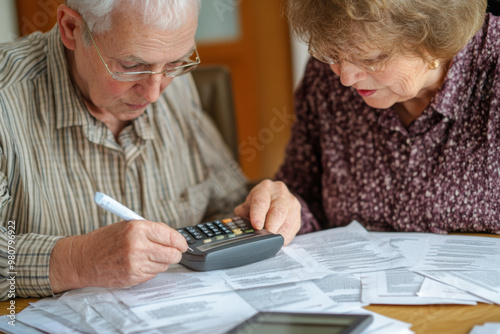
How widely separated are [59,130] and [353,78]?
0.68 m

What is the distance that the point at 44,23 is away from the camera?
2.77m

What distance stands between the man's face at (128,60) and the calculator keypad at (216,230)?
32 cm

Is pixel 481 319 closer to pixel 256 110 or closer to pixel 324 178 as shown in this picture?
pixel 324 178

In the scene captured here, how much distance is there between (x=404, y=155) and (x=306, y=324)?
66 cm

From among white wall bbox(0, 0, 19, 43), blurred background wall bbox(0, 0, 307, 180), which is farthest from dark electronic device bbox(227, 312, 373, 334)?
white wall bbox(0, 0, 19, 43)

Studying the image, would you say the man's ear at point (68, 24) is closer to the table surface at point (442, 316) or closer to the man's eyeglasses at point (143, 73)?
the man's eyeglasses at point (143, 73)

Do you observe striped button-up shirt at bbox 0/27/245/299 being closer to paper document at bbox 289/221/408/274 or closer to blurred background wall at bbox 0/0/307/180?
paper document at bbox 289/221/408/274

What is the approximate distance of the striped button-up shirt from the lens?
3.78 feet

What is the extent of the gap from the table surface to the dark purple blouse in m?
0.40

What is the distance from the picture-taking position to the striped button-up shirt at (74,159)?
1.15 metres

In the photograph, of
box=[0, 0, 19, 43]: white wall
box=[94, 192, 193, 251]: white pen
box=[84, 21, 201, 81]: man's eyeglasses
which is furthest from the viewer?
box=[0, 0, 19, 43]: white wall

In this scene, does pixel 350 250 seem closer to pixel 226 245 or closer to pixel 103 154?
pixel 226 245

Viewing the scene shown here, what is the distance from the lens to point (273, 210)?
109cm

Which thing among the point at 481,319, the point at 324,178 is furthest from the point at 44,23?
the point at 481,319
